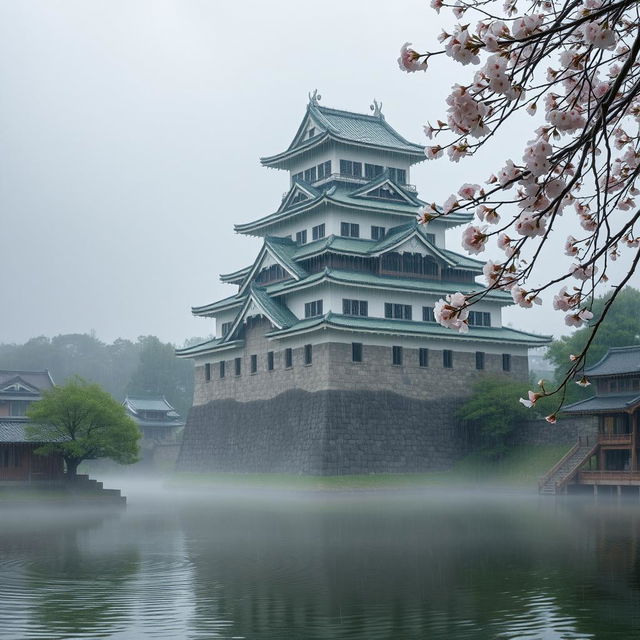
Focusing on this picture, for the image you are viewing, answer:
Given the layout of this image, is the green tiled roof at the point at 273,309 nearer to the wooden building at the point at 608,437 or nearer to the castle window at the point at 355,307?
the castle window at the point at 355,307

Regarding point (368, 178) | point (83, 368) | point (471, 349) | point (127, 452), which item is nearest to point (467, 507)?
point (127, 452)

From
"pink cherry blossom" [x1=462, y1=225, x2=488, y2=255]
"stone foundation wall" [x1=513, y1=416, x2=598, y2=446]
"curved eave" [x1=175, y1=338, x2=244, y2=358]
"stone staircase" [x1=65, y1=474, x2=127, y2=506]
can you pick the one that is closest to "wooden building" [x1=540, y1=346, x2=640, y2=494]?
"stone foundation wall" [x1=513, y1=416, x2=598, y2=446]

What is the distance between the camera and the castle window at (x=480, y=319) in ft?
186

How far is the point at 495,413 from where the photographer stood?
50.9 m

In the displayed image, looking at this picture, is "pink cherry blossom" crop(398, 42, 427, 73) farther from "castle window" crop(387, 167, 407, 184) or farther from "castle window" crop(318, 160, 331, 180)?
"castle window" crop(387, 167, 407, 184)

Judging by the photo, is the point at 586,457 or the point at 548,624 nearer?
the point at 548,624

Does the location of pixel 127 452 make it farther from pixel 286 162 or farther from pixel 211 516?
pixel 286 162

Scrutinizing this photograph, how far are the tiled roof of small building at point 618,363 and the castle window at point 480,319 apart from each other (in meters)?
12.2

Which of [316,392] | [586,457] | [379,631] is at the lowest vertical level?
[379,631]

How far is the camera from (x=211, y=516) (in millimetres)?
33438

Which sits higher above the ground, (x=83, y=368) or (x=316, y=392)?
(x=83, y=368)

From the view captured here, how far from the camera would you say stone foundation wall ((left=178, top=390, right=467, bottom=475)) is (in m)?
48.6

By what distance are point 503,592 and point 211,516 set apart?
63.4 feet

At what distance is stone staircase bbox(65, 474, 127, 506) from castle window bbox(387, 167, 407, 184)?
28.6 m
